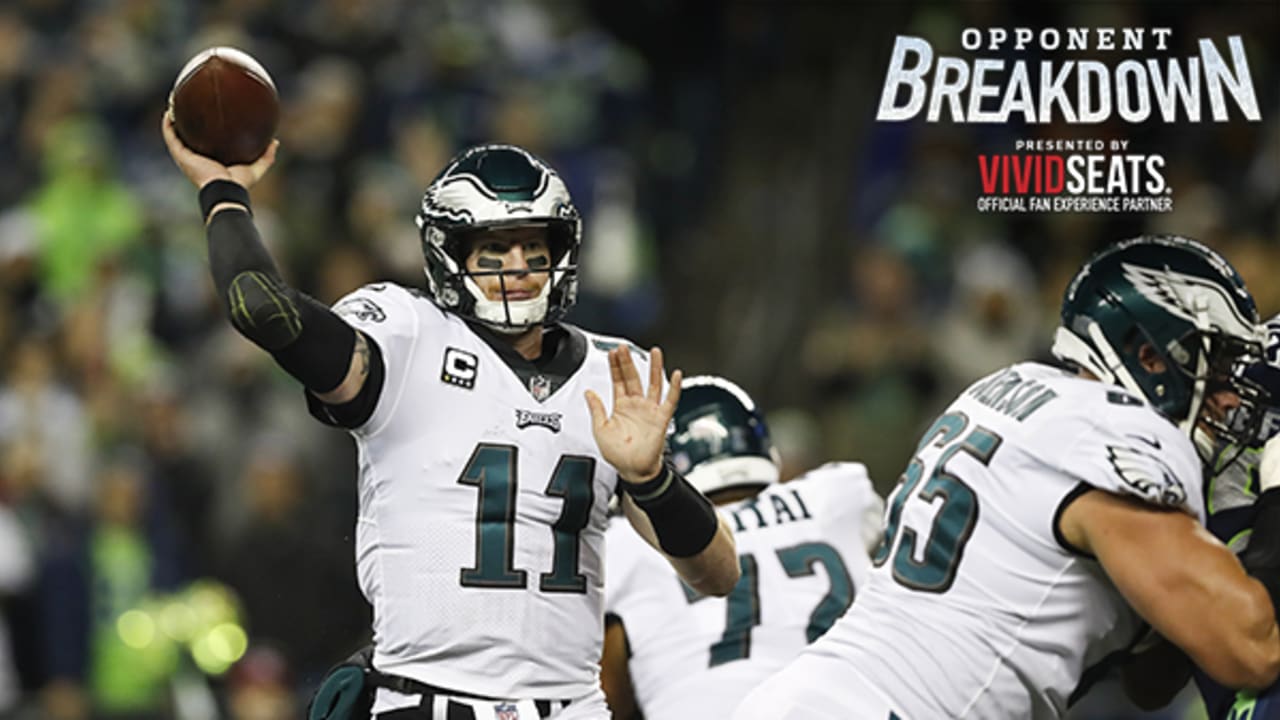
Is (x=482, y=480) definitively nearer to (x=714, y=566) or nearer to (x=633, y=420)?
(x=633, y=420)

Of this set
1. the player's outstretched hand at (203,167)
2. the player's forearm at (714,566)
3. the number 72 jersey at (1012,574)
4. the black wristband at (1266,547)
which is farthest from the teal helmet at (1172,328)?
the player's outstretched hand at (203,167)

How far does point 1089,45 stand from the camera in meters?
5.87

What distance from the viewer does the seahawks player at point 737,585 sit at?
5.19m

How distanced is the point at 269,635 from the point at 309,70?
12.4 feet

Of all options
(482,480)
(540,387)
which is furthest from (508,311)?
(482,480)

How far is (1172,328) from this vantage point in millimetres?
4469

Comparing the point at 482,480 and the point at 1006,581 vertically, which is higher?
the point at 482,480

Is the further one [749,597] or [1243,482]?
[749,597]

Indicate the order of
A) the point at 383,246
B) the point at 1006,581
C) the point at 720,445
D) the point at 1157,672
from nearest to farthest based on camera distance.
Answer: the point at 1006,581, the point at 1157,672, the point at 720,445, the point at 383,246

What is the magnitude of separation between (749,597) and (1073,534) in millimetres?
1241

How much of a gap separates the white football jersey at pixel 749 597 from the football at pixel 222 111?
1.63m

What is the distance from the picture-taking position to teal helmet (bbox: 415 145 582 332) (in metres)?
4.65

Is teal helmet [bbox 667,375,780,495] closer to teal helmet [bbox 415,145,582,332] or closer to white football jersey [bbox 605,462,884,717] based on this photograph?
white football jersey [bbox 605,462,884,717]

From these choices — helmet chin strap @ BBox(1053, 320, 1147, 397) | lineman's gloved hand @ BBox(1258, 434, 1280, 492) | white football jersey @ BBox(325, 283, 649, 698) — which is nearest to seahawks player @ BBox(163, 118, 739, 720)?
white football jersey @ BBox(325, 283, 649, 698)
